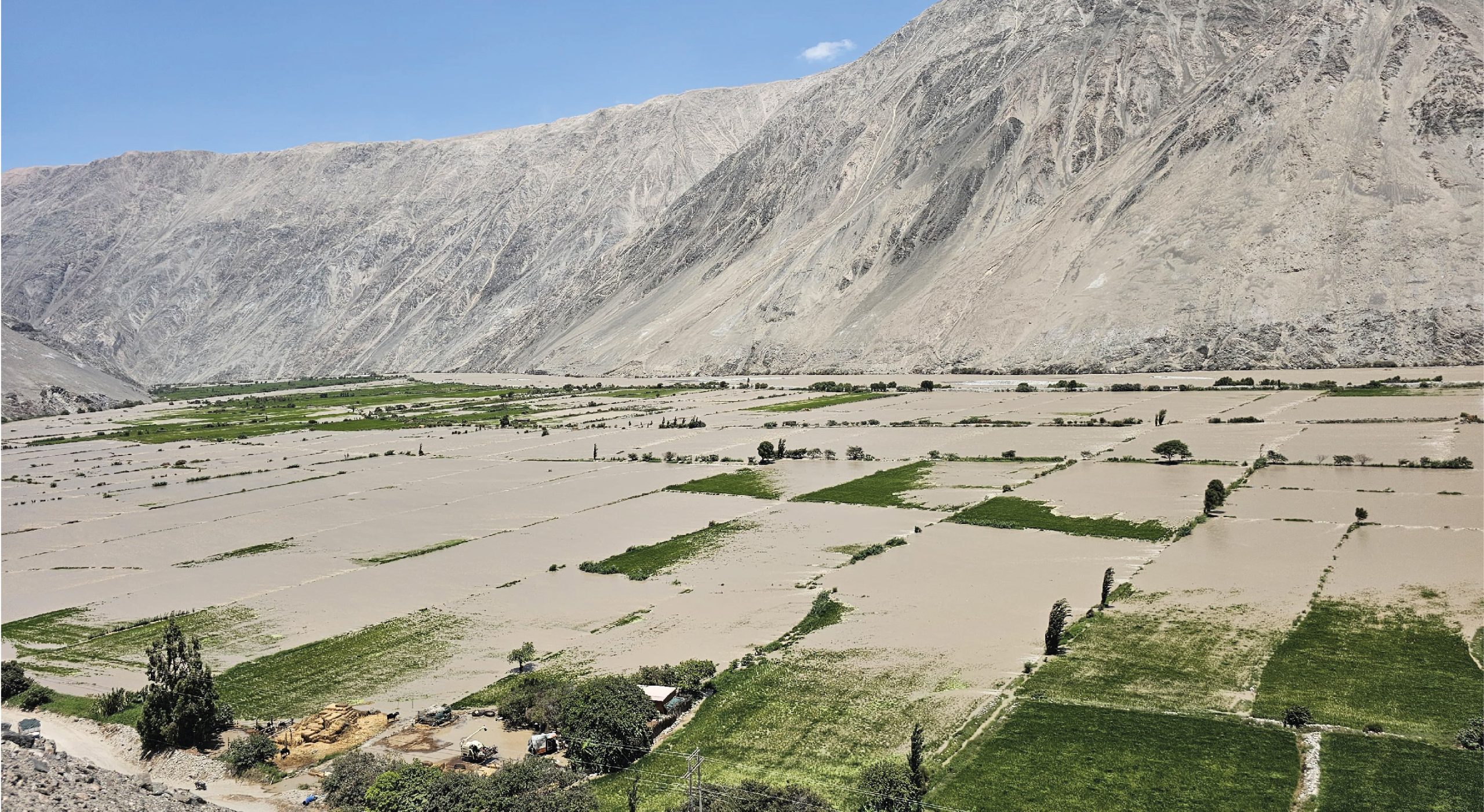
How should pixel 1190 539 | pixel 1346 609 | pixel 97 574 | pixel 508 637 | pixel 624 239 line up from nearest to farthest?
pixel 1346 609 → pixel 508 637 → pixel 1190 539 → pixel 97 574 → pixel 624 239

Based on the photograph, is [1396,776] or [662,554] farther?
[662,554]

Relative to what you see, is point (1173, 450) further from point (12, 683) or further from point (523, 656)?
point (12, 683)

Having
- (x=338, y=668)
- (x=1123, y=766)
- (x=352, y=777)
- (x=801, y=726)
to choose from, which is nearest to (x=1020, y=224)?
(x=338, y=668)

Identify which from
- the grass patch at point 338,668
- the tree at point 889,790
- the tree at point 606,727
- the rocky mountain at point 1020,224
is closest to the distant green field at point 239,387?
the rocky mountain at point 1020,224

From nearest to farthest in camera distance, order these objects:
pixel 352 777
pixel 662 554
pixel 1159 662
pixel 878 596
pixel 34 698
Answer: pixel 352 777 < pixel 1159 662 < pixel 34 698 < pixel 878 596 < pixel 662 554

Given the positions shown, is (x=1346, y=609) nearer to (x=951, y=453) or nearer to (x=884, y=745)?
(x=884, y=745)

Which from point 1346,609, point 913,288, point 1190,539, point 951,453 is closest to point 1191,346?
point 913,288

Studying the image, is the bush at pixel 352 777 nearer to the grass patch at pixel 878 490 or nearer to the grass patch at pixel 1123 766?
the grass patch at pixel 1123 766
